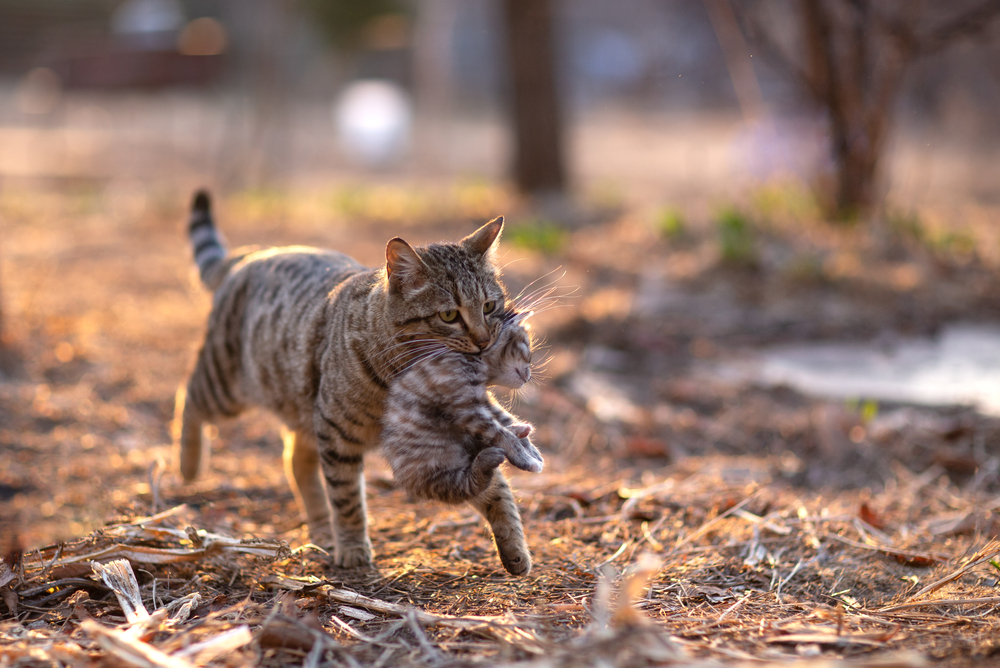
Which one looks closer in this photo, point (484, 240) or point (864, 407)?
point (484, 240)

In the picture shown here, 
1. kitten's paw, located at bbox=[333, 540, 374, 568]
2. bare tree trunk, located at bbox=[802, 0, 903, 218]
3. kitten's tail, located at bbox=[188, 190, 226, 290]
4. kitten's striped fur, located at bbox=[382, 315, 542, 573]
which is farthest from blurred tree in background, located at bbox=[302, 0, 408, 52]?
kitten's striped fur, located at bbox=[382, 315, 542, 573]

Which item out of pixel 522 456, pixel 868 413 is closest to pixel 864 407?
pixel 868 413

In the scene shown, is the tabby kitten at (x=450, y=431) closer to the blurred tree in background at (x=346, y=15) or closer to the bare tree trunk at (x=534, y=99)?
the bare tree trunk at (x=534, y=99)

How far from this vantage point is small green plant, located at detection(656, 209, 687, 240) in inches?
238

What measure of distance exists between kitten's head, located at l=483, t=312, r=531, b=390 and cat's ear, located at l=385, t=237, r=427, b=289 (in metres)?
0.29

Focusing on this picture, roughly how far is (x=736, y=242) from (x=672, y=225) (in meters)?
0.74

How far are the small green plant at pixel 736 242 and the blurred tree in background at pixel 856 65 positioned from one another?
0.96 meters

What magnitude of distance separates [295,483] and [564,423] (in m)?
1.31

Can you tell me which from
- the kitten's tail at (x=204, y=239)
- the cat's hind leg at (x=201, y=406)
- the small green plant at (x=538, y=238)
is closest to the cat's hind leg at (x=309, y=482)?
the cat's hind leg at (x=201, y=406)

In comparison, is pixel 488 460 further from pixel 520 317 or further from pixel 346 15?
pixel 346 15

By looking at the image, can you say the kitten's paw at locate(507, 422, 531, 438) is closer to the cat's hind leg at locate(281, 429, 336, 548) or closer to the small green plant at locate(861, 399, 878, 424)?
the cat's hind leg at locate(281, 429, 336, 548)

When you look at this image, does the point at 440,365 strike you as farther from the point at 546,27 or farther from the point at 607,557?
the point at 546,27

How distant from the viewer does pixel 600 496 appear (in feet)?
9.46

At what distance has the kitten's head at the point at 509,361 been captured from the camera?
2232 millimetres
